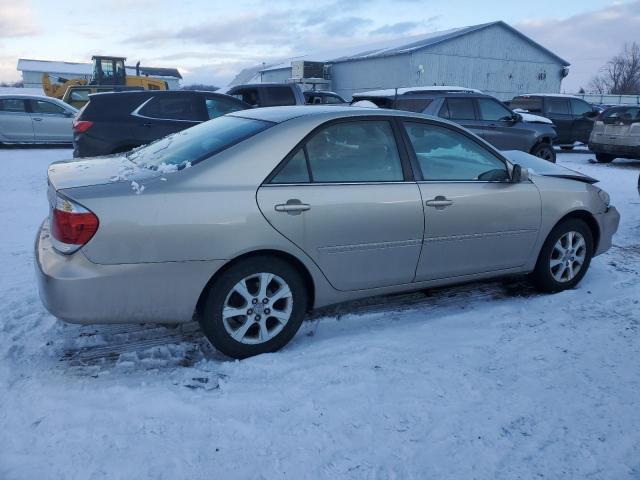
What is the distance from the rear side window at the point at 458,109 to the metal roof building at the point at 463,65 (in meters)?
21.7

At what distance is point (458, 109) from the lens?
10820 millimetres

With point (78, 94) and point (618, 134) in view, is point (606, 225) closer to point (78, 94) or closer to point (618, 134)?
point (618, 134)

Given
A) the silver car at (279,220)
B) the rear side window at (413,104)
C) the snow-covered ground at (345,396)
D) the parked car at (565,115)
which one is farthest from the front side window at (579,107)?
the snow-covered ground at (345,396)

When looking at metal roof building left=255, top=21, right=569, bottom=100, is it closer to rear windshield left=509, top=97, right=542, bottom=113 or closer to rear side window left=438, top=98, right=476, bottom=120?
rear windshield left=509, top=97, right=542, bottom=113

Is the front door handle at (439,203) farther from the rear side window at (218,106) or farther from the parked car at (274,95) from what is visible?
the parked car at (274,95)

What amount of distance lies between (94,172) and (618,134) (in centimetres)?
1299

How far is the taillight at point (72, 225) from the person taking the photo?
116 inches

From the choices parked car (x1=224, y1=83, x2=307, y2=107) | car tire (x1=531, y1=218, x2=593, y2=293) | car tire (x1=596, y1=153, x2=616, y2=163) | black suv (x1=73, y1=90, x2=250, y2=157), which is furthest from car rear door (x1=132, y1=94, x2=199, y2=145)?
car tire (x1=596, y1=153, x2=616, y2=163)

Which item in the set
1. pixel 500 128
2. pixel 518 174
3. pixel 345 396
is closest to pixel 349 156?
pixel 518 174

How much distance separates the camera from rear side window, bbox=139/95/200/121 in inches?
326

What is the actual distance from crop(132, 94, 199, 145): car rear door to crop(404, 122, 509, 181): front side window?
515 centimetres

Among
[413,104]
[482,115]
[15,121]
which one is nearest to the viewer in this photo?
[413,104]

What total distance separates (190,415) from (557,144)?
16.2 metres

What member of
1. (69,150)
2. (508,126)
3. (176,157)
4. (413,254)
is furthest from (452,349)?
(69,150)
